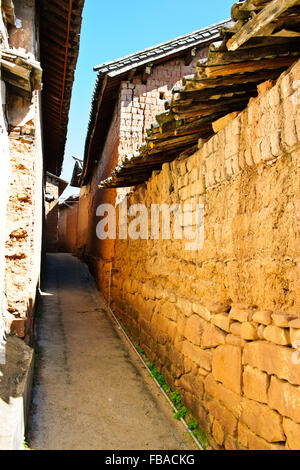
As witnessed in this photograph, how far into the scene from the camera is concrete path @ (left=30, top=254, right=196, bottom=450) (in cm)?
342

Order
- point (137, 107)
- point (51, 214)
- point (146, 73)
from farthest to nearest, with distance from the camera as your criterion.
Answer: point (51, 214)
point (137, 107)
point (146, 73)

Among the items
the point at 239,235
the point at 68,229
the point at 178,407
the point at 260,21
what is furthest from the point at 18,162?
the point at 68,229

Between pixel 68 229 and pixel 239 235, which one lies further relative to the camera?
pixel 68 229

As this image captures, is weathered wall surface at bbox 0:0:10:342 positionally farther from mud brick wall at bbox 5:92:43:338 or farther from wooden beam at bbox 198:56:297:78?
wooden beam at bbox 198:56:297:78

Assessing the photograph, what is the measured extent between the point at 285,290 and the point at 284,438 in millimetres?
895

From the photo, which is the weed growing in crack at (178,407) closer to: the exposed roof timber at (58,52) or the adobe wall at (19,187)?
the adobe wall at (19,187)

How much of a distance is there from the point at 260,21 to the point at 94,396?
3974 mm

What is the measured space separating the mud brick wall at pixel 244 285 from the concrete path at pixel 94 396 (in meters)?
0.41

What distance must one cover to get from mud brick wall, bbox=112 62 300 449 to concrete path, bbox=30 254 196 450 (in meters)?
0.41

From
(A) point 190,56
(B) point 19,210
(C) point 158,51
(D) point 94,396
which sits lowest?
(D) point 94,396

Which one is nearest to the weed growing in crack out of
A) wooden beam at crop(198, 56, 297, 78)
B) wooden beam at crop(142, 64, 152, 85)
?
wooden beam at crop(198, 56, 297, 78)

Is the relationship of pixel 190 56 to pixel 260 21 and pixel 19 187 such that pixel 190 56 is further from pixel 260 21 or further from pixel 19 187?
pixel 260 21

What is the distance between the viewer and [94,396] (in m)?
4.25


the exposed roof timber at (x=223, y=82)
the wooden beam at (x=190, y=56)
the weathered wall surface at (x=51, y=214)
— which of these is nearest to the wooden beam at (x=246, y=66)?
the exposed roof timber at (x=223, y=82)
